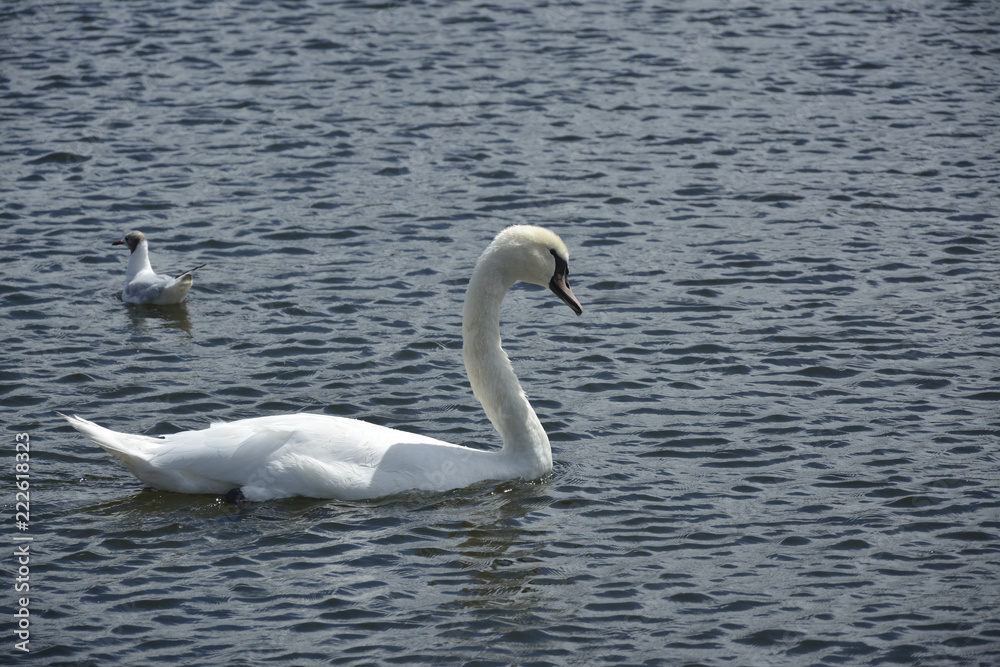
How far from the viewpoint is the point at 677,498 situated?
8406 millimetres

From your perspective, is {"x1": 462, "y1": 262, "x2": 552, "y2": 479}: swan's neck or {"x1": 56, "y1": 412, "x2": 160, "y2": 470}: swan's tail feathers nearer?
{"x1": 56, "y1": 412, "x2": 160, "y2": 470}: swan's tail feathers

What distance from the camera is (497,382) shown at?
8.86m

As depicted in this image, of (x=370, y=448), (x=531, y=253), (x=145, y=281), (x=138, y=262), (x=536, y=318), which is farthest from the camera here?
(x=138, y=262)

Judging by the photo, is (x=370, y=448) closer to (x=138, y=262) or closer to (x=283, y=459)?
(x=283, y=459)

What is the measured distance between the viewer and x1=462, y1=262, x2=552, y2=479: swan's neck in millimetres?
8695

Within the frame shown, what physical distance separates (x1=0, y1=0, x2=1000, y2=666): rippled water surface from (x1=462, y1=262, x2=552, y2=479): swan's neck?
0.78 feet

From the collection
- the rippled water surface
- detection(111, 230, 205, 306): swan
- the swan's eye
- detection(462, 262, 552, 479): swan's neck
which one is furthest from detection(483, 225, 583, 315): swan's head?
detection(111, 230, 205, 306): swan

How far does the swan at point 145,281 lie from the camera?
1177cm

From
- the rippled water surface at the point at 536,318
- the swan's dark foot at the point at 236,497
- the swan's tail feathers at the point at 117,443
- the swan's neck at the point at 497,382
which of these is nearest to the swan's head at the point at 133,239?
the rippled water surface at the point at 536,318

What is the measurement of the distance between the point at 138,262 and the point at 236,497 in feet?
16.2

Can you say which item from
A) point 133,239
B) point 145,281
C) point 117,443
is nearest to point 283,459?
point 117,443

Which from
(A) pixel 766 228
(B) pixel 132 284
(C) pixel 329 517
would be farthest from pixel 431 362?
(A) pixel 766 228

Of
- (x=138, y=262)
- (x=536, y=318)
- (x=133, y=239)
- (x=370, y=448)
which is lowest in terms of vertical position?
(x=536, y=318)

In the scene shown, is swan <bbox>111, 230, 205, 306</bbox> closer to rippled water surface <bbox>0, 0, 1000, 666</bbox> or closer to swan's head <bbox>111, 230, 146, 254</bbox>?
swan's head <bbox>111, 230, 146, 254</bbox>
